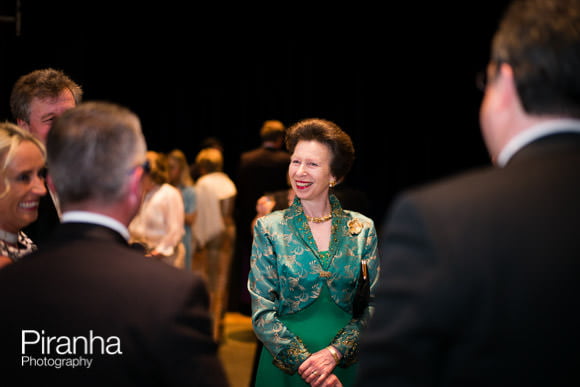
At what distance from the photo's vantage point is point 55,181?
1.24m

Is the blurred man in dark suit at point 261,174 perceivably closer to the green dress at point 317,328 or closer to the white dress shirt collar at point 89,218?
the green dress at point 317,328

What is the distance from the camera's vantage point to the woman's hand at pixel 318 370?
91.5 inches

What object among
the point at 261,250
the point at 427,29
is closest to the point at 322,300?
the point at 261,250

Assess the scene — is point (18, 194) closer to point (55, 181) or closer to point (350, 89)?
point (55, 181)

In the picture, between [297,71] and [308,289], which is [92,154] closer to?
[308,289]

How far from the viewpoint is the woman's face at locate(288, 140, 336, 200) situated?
2607 mm

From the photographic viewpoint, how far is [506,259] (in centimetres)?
102

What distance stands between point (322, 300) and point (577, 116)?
1512 millimetres

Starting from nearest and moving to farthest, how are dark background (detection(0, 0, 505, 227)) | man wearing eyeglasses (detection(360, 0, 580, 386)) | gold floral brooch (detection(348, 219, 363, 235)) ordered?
man wearing eyeglasses (detection(360, 0, 580, 386)) < gold floral brooch (detection(348, 219, 363, 235)) < dark background (detection(0, 0, 505, 227))

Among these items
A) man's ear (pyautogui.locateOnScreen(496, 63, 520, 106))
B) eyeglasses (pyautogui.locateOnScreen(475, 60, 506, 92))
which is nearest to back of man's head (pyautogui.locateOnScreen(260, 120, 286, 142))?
eyeglasses (pyautogui.locateOnScreen(475, 60, 506, 92))

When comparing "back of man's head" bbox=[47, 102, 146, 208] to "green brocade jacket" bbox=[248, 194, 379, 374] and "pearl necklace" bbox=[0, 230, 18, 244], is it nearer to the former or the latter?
"pearl necklace" bbox=[0, 230, 18, 244]

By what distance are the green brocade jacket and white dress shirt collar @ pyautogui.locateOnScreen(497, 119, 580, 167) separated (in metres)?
1.37

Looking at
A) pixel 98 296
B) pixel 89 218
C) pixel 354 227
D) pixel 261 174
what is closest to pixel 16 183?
pixel 89 218

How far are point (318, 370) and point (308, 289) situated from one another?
31 centimetres
